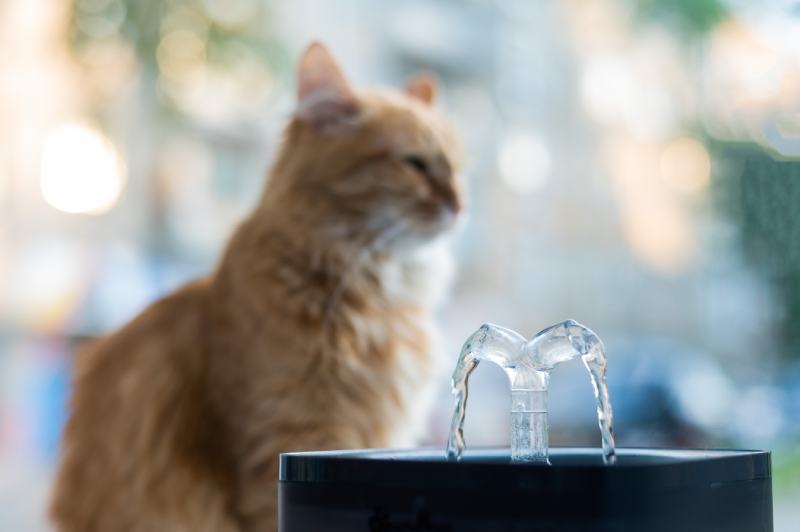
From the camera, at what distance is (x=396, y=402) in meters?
1.13

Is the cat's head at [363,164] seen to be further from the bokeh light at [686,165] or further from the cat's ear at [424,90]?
the bokeh light at [686,165]

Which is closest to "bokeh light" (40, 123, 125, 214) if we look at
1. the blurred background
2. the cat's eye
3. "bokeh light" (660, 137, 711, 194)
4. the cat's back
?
the blurred background

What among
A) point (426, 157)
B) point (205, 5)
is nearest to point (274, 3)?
point (205, 5)

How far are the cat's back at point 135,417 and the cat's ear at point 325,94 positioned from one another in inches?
10.7

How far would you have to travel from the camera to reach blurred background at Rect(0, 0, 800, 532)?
231 cm

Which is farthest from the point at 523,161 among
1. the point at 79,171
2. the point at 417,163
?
the point at 417,163

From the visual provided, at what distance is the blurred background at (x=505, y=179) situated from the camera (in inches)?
90.8

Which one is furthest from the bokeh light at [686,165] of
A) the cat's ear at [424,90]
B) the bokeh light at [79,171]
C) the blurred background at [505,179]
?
the bokeh light at [79,171]

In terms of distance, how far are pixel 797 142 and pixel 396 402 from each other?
1.18 meters

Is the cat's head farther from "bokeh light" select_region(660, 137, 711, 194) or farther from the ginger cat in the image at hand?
"bokeh light" select_region(660, 137, 711, 194)

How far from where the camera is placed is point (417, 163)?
117 cm

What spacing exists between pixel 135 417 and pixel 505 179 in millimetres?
4335

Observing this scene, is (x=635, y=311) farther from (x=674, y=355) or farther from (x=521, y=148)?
(x=521, y=148)

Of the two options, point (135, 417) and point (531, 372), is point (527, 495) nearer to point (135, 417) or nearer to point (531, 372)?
point (531, 372)
